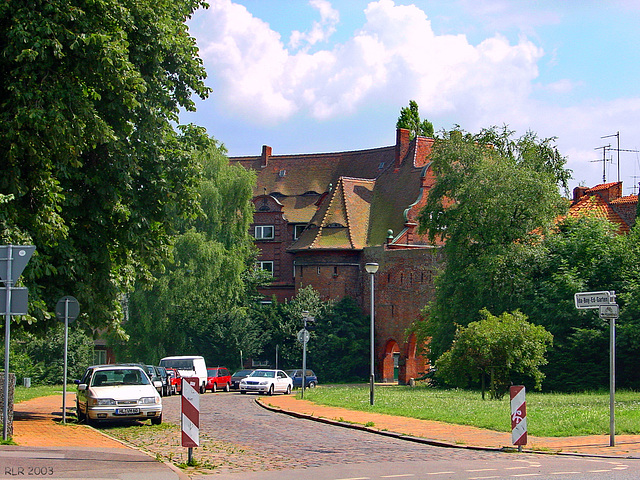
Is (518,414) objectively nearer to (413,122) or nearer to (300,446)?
(300,446)

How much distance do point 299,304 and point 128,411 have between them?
45.5 meters

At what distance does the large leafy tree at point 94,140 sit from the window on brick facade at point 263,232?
5421 cm

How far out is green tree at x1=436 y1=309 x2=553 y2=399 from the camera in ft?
105

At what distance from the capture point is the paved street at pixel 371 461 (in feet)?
42.8

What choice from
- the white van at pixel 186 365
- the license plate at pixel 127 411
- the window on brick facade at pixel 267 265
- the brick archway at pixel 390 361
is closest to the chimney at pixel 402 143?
the window on brick facade at pixel 267 265

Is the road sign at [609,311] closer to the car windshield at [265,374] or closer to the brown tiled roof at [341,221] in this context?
the car windshield at [265,374]

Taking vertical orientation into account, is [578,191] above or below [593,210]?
above

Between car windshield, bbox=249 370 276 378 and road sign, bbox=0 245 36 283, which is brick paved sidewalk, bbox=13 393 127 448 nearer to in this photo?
road sign, bbox=0 245 36 283

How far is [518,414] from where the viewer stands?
15.9 m

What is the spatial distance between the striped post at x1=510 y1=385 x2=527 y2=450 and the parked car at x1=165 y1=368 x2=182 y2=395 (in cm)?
2920

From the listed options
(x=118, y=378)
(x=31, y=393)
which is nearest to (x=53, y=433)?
(x=118, y=378)

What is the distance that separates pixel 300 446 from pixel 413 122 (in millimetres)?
67554

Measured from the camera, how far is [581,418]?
2080 cm

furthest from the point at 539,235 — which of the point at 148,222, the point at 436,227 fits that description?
the point at 148,222
